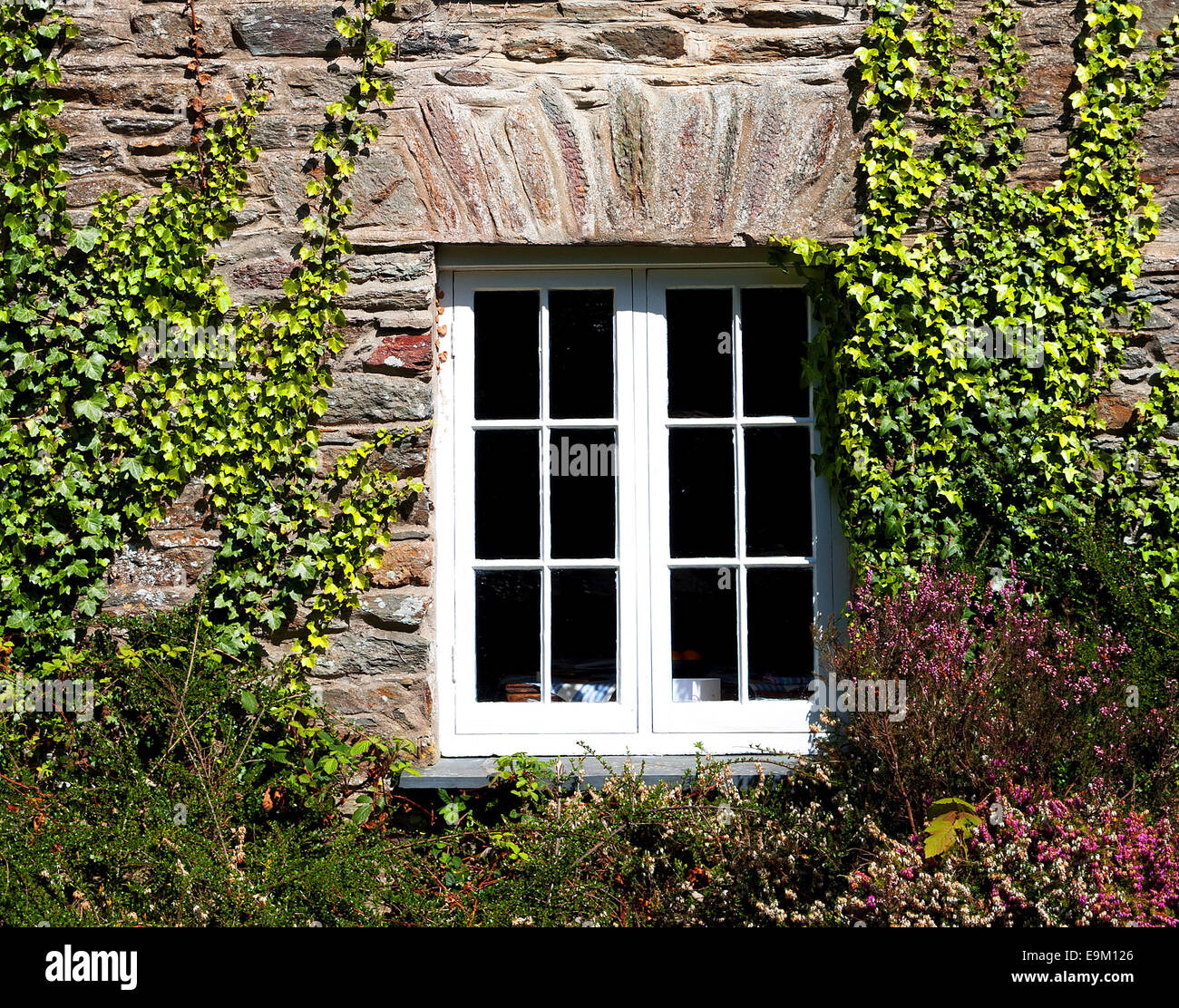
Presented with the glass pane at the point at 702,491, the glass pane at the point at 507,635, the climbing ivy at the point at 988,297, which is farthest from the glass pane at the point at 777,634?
the glass pane at the point at 507,635

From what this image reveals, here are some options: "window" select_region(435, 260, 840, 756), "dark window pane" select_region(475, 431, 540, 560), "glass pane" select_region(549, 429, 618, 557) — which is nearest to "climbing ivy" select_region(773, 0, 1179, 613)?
"window" select_region(435, 260, 840, 756)

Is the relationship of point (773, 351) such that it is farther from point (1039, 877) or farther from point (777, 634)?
point (1039, 877)

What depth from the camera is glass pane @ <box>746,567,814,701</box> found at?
11.6ft

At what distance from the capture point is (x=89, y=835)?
8.89 feet

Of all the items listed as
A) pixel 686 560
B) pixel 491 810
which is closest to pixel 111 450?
pixel 491 810

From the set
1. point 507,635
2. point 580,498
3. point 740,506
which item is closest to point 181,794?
point 507,635

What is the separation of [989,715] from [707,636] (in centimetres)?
100

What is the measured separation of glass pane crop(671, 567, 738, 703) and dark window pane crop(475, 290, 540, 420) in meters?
0.90

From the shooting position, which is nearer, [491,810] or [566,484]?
[491,810]

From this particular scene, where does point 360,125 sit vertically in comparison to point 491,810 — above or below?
above
